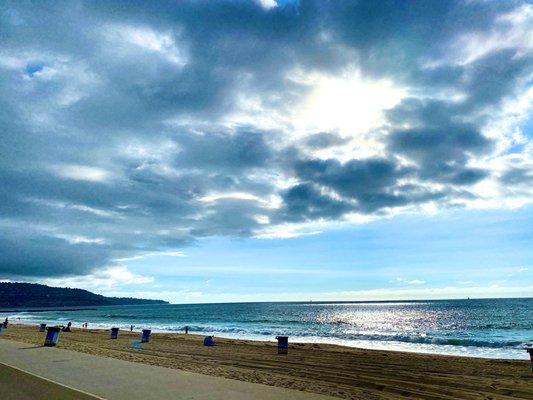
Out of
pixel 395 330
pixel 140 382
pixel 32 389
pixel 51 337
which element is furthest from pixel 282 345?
pixel 395 330

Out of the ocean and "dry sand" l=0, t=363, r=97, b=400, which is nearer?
"dry sand" l=0, t=363, r=97, b=400

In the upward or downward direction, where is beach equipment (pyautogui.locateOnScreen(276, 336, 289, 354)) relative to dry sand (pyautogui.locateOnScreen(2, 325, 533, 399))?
upward

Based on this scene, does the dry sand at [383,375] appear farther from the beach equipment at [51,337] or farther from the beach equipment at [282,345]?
the beach equipment at [51,337]

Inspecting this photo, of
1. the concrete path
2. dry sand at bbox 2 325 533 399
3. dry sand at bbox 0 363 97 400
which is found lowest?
dry sand at bbox 2 325 533 399

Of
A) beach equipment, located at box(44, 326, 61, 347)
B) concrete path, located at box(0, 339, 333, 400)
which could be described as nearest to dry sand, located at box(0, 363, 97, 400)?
concrete path, located at box(0, 339, 333, 400)

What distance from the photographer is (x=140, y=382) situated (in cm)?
1121

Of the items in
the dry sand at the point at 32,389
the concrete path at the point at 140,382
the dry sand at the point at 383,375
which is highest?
the concrete path at the point at 140,382

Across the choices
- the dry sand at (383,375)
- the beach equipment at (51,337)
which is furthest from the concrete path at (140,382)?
the beach equipment at (51,337)

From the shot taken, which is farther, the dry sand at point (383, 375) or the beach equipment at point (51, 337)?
the beach equipment at point (51, 337)

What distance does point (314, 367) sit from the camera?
730 inches

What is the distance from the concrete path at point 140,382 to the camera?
9.61m

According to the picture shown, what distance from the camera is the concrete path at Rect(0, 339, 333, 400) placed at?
9609 millimetres

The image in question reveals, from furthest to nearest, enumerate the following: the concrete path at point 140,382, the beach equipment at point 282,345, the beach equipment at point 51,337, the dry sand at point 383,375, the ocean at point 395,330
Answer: the ocean at point 395,330 → the beach equipment at point 282,345 → the beach equipment at point 51,337 → the dry sand at point 383,375 → the concrete path at point 140,382

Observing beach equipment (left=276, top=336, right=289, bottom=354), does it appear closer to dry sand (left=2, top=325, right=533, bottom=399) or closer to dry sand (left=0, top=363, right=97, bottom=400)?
dry sand (left=2, top=325, right=533, bottom=399)
